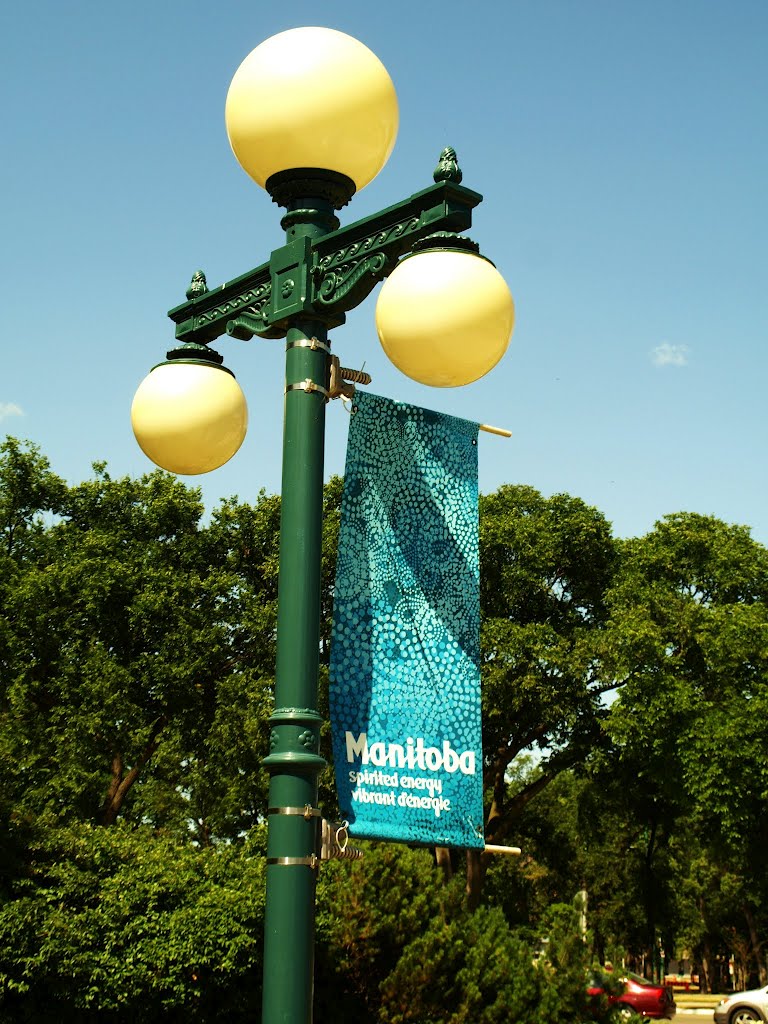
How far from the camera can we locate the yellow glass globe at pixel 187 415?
188 inches

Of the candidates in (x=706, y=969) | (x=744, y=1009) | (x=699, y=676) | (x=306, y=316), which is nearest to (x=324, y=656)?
(x=699, y=676)

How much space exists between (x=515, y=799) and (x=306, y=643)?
2771 cm

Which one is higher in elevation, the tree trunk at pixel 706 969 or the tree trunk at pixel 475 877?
the tree trunk at pixel 475 877

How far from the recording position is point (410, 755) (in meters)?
4.22

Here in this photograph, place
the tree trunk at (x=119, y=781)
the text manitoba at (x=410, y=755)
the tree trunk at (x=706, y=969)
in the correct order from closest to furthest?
the text manitoba at (x=410, y=755) < the tree trunk at (x=119, y=781) < the tree trunk at (x=706, y=969)

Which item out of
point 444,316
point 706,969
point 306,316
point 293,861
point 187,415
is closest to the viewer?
point 293,861

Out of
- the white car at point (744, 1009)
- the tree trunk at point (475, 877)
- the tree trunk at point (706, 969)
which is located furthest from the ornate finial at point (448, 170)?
the tree trunk at point (706, 969)

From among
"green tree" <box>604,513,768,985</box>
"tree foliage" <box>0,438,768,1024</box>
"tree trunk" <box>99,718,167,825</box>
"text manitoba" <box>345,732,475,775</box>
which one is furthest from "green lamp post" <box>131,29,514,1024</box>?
"tree trunk" <box>99,718,167,825</box>

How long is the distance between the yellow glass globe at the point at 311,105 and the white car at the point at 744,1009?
2465 cm

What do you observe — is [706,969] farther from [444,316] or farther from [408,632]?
[444,316]

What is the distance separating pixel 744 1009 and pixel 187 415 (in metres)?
24.4

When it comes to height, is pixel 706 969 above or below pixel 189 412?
below

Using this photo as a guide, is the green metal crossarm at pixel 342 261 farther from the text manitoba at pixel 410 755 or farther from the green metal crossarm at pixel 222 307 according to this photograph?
the text manitoba at pixel 410 755

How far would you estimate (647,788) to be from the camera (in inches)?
1254
